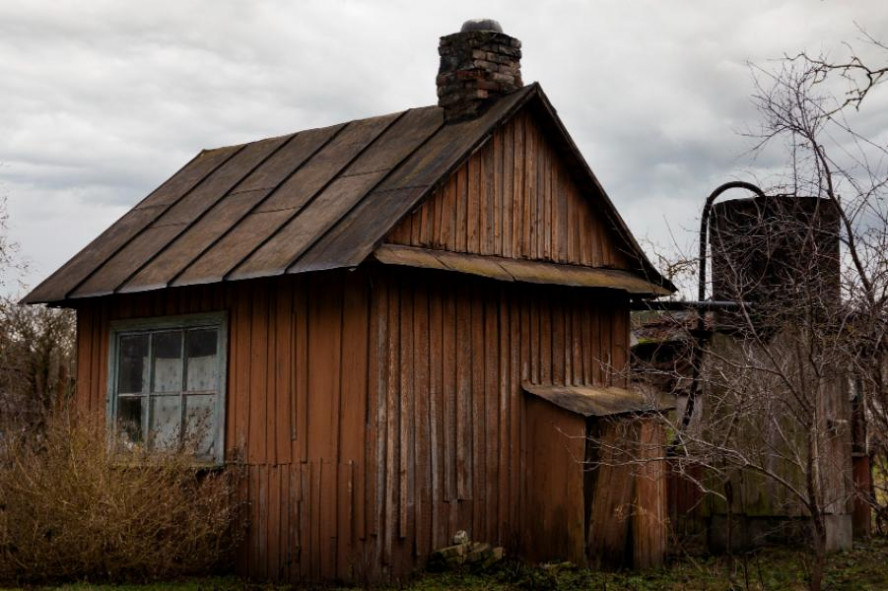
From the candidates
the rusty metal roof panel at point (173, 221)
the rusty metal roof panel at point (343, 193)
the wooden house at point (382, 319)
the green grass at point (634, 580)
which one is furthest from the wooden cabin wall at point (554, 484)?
the rusty metal roof panel at point (173, 221)

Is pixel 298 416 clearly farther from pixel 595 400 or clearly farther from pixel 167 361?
pixel 595 400

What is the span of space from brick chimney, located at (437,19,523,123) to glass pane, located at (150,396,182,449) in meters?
4.61

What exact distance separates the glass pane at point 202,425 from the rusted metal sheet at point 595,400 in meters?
3.52

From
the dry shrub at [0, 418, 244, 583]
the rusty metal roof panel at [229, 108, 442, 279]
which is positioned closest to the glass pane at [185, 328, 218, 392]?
the rusty metal roof panel at [229, 108, 442, 279]

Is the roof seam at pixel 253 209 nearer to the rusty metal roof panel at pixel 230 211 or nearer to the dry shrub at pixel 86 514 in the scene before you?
the rusty metal roof panel at pixel 230 211

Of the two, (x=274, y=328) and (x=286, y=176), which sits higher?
(x=286, y=176)

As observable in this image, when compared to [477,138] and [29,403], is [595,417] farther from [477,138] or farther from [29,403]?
[29,403]

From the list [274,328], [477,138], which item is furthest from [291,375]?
[477,138]

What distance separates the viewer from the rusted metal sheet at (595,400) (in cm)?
1305

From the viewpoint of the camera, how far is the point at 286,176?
1486cm

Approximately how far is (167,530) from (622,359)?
6.11m

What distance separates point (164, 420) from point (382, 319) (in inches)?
141

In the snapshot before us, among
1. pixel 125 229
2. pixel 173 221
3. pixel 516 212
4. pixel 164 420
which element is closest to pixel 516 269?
pixel 516 212

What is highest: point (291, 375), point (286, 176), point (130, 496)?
point (286, 176)
